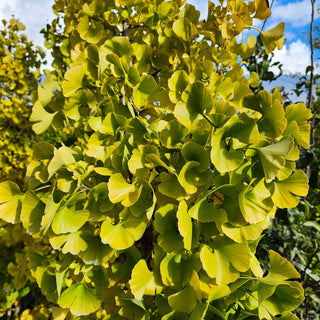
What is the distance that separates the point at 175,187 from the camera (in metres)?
0.59

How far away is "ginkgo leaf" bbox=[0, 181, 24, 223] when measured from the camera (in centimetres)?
66

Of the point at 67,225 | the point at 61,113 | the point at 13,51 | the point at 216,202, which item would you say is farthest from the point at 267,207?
the point at 13,51

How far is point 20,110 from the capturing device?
2.36 m

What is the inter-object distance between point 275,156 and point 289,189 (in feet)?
0.46

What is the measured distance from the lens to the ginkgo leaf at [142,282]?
58 centimetres

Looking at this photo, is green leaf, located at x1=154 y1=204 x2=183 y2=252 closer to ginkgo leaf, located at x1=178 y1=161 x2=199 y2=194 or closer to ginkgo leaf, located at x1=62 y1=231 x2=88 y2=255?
ginkgo leaf, located at x1=178 y1=161 x2=199 y2=194

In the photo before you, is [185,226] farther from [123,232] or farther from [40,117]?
[40,117]

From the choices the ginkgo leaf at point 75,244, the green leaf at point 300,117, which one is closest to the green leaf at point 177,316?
the ginkgo leaf at point 75,244

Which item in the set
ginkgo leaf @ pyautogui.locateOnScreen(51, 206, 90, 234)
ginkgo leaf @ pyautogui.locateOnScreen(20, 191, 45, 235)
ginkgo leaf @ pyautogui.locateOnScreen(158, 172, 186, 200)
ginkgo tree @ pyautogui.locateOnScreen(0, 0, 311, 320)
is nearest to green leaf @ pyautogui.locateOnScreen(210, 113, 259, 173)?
ginkgo tree @ pyautogui.locateOnScreen(0, 0, 311, 320)

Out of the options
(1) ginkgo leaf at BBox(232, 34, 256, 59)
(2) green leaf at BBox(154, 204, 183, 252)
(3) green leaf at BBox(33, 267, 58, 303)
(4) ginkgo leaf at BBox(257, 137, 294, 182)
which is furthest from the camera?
(1) ginkgo leaf at BBox(232, 34, 256, 59)

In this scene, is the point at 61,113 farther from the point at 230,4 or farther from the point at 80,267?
the point at 230,4

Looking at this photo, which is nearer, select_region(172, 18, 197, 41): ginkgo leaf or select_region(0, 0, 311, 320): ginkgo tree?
select_region(0, 0, 311, 320): ginkgo tree

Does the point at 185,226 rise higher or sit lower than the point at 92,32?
lower

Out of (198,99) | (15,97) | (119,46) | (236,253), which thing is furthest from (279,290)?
(15,97)
